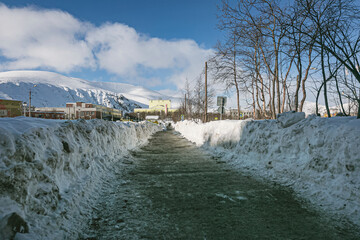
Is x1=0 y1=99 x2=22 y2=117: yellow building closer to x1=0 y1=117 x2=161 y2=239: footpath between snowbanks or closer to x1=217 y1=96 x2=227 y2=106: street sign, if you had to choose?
x1=217 y1=96 x2=227 y2=106: street sign

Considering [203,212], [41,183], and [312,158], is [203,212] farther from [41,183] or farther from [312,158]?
[312,158]

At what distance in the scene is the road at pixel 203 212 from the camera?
2518mm

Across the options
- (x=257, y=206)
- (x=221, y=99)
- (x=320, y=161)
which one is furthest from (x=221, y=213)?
(x=221, y=99)

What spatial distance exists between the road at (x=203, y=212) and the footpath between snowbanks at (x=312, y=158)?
0.42m

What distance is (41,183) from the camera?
8.59 feet

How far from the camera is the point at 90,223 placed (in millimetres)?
2773

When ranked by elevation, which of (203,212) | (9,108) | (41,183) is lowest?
(203,212)

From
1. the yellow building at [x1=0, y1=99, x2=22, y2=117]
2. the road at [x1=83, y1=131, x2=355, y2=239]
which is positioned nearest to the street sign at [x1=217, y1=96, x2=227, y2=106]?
the road at [x1=83, y1=131, x2=355, y2=239]

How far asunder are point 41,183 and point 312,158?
4.91 m

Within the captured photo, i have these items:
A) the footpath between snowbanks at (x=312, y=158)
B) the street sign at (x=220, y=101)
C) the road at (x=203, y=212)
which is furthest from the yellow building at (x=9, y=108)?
the footpath between snowbanks at (x=312, y=158)

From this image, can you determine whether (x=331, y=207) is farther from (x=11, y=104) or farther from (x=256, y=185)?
(x=11, y=104)

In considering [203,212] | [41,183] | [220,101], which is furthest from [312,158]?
[220,101]

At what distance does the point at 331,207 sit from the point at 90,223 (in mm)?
3673

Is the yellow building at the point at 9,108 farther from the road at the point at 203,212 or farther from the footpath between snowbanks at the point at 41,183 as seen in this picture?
the road at the point at 203,212
